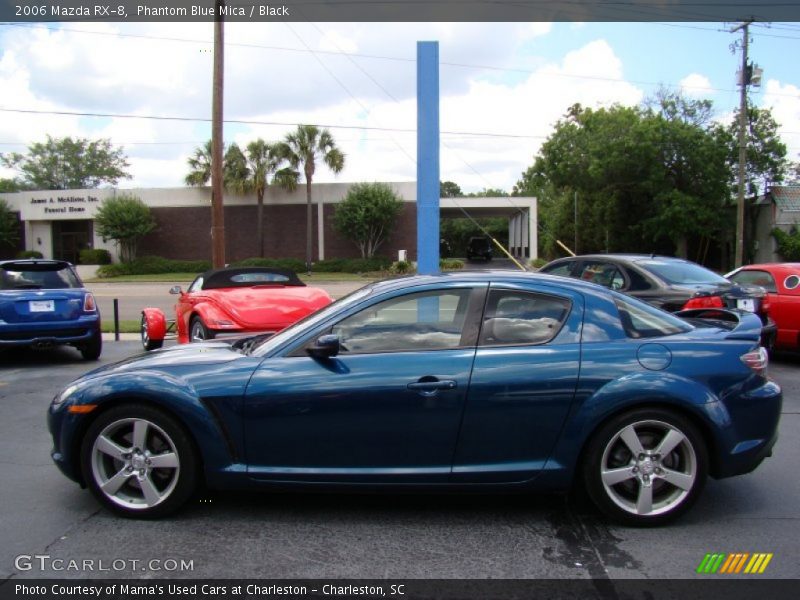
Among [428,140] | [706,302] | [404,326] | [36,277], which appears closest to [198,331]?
[36,277]

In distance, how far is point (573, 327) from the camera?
12.8ft

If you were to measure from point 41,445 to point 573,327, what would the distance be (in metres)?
4.64

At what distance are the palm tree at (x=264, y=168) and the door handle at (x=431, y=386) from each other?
3784 cm

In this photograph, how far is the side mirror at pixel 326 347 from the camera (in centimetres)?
375

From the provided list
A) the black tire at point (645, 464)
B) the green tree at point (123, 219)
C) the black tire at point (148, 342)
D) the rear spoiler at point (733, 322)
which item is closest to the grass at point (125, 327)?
the black tire at point (148, 342)

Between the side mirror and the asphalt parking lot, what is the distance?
102cm

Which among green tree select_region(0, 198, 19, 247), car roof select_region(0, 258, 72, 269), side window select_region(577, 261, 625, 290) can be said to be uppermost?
green tree select_region(0, 198, 19, 247)

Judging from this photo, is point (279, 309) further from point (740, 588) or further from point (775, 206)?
point (775, 206)

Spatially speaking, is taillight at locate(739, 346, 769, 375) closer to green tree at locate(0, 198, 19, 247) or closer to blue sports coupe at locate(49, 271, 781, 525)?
blue sports coupe at locate(49, 271, 781, 525)

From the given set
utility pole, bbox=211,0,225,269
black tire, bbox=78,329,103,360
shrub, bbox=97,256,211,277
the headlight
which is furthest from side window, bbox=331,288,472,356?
shrub, bbox=97,256,211,277

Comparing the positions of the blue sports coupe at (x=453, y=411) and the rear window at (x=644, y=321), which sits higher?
the rear window at (x=644, y=321)

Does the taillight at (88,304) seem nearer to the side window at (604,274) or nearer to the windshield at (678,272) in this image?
the side window at (604,274)

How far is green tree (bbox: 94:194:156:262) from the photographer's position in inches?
1578

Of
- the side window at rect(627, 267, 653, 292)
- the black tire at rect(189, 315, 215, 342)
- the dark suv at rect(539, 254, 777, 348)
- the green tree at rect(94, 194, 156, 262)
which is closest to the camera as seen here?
the dark suv at rect(539, 254, 777, 348)
